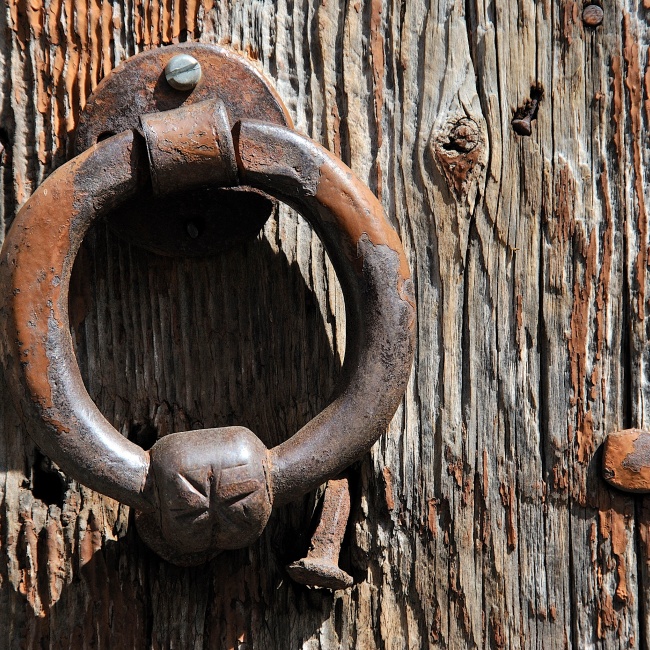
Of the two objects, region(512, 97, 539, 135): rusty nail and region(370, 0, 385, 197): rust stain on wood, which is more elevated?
region(370, 0, 385, 197): rust stain on wood

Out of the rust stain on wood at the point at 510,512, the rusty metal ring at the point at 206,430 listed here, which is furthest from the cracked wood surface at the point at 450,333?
the rusty metal ring at the point at 206,430

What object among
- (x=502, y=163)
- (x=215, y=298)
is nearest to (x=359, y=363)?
(x=215, y=298)

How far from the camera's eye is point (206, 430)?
729 mm

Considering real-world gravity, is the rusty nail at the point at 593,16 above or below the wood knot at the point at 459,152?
above

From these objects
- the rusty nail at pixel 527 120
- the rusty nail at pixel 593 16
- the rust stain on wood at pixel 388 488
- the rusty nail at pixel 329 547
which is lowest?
the rusty nail at pixel 329 547

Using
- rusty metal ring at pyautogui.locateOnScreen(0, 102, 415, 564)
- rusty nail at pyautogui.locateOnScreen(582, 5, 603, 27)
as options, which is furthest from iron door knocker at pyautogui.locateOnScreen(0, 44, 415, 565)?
rusty nail at pyautogui.locateOnScreen(582, 5, 603, 27)

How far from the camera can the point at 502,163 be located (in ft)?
2.97

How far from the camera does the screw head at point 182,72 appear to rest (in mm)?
821

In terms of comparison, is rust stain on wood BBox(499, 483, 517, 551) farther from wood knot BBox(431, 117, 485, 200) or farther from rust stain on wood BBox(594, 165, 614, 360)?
wood knot BBox(431, 117, 485, 200)

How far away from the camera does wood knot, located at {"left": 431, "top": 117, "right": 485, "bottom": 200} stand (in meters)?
0.90

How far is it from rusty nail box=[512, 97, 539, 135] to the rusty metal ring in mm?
248

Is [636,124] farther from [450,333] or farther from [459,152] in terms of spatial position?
[450,333]

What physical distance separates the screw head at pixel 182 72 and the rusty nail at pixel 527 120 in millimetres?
379

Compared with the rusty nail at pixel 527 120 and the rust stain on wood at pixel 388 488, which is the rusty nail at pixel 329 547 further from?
the rusty nail at pixel 527 120
